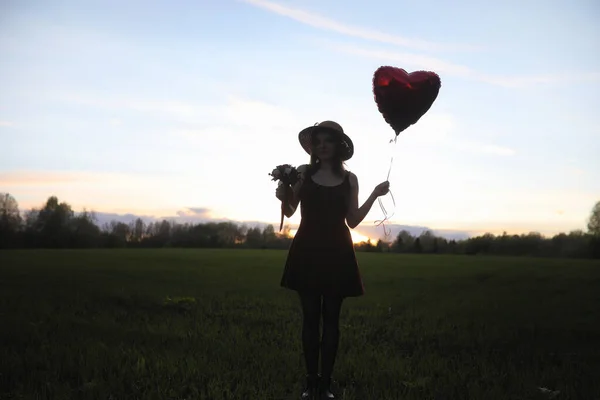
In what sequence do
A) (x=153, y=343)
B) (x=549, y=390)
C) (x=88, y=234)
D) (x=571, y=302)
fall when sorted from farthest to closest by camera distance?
1. (x=88, y=234)
2. (x=571, y=302)
3. (x=153, y=343)
4. (x=549, y=390)

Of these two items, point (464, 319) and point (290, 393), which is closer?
point (290, 393)

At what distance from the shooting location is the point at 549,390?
22.3ft

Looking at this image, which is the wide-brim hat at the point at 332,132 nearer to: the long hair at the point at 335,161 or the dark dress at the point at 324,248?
the long hair at the point at 335,161

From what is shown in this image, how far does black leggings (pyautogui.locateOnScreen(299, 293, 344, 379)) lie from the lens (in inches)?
235

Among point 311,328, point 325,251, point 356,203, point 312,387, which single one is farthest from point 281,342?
point 356,203

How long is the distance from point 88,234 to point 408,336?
75876mm

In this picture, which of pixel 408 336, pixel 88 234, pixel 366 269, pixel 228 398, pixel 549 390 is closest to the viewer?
pixel 228 398

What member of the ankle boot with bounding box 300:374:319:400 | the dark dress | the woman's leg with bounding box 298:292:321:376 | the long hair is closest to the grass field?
the ankle boot with bounding box 300:374:319:400

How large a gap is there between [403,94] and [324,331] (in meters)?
3.22

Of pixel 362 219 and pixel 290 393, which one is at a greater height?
pixel 362 219

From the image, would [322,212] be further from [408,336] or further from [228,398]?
[408,336]

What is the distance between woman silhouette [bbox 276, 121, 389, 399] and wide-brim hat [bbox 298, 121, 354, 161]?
0.04 feet

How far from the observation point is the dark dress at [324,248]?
594cm

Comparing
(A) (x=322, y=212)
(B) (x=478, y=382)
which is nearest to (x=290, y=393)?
(A) (x=322, y=212)
